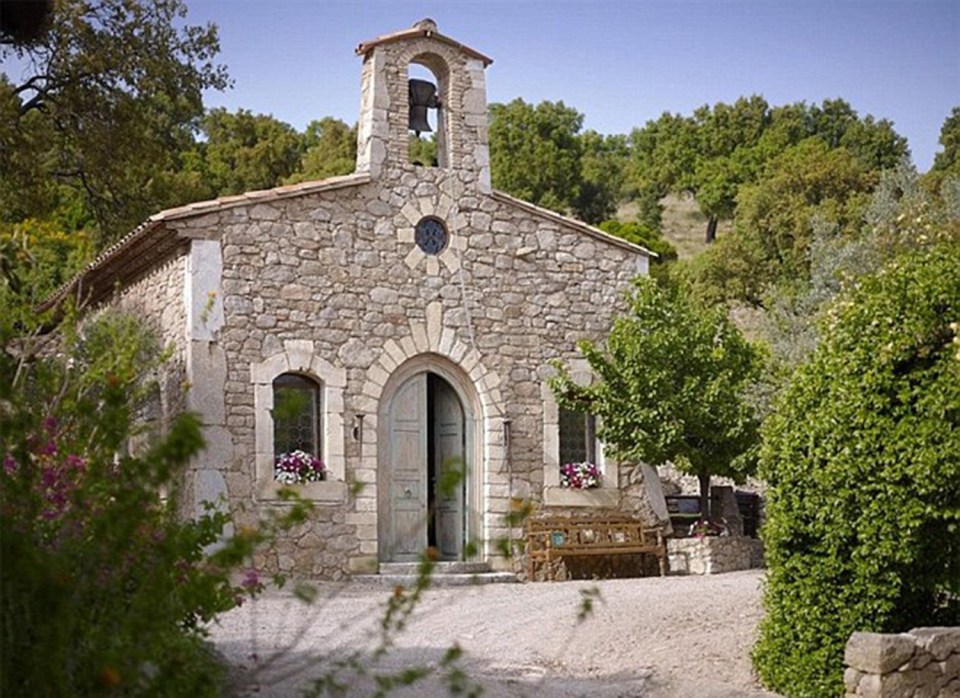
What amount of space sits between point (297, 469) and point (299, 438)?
493 millimetres

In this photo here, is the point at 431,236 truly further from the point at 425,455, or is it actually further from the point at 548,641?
the point at 548,641

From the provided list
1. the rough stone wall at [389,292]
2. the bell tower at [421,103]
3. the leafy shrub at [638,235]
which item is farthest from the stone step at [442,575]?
the leafy shrub at [638,235]

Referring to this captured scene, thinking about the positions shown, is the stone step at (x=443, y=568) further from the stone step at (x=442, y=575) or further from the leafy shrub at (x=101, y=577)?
the leafy shrub at (x=101, y=577)

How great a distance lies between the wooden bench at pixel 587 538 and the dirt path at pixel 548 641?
1949 mm

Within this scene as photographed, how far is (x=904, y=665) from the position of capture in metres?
8.47

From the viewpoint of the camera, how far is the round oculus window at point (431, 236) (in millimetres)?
15492

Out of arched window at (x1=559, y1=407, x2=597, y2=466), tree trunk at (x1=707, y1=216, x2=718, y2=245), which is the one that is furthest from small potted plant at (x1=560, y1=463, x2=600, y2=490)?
tree trunk at (x1=707, y1=216, x2=718, y2=245)

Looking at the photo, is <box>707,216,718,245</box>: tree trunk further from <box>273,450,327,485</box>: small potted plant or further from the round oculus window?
<box>273,450,327,485</box>: small potted plant

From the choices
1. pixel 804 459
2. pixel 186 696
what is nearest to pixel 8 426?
pixel 186 696

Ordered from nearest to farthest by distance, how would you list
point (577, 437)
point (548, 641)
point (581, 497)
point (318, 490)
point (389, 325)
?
1. point (548, 641)
2. point (318, 490)
3. point (389, 325)
4. point (581, 497)
5. point (577, 437)

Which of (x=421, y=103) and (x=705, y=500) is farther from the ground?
(x=421, y=103)

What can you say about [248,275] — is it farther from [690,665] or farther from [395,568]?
[690,665]

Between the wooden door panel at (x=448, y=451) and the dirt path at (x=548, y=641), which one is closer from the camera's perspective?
the dirt path at (x=548, y=641)

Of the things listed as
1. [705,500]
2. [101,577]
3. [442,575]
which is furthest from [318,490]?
[101,577]
